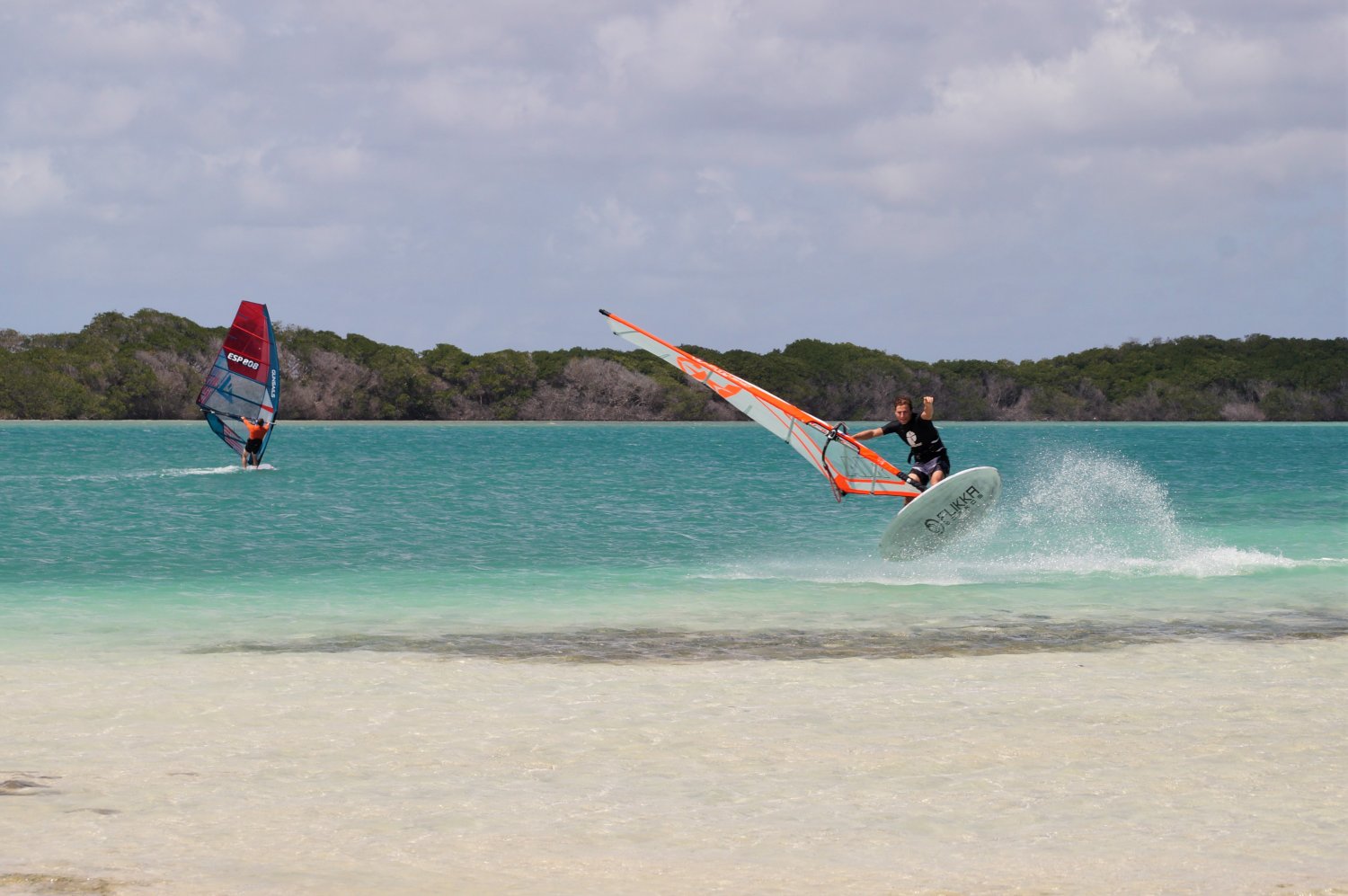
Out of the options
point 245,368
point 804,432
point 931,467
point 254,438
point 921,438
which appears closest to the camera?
point 921,438

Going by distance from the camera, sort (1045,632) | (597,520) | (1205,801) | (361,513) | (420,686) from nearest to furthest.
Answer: (1205,801)
(420,686)
(1045,632)
(597,520)
(361,513)

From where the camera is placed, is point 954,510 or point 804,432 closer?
point 954,510

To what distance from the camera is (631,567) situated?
850 inches

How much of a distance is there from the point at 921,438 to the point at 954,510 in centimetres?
108

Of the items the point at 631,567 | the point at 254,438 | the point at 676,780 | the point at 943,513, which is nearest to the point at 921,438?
the point at 943,513

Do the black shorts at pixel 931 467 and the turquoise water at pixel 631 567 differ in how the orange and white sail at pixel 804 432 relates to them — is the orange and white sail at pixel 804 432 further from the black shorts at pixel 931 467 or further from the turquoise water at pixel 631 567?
the turquoise water at pixel 631 567

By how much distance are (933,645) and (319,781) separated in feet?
22.3

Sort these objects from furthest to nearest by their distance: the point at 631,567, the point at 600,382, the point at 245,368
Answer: the point at 600,382, the point at 245,368, the point at 631,567

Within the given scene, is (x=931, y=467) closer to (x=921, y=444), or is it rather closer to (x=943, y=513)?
(x=921, y=444)

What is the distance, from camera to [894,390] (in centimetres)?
18425

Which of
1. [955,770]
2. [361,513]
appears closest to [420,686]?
[955,770]

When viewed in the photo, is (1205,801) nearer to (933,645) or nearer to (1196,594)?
Answer: (933,645)

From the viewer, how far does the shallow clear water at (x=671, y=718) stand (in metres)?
6.09

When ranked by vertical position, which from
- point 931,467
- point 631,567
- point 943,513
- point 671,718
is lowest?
point 631,567
